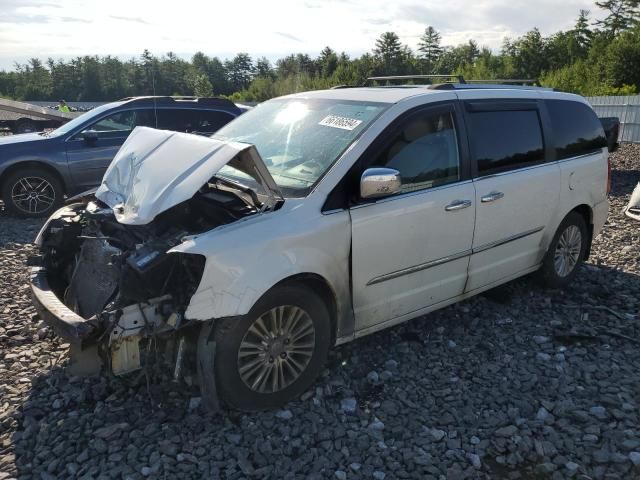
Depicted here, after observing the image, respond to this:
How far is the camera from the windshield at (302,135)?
359cm

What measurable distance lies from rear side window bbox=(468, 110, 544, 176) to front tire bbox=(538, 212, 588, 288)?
0.86 meters

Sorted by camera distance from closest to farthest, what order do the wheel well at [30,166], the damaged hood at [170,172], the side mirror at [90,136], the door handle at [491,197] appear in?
the damaged hood at [170,172] < the door handle at [491,197] < the wheel well at [30,166] < the side mirror at [90,136]

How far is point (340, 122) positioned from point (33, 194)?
620 cm

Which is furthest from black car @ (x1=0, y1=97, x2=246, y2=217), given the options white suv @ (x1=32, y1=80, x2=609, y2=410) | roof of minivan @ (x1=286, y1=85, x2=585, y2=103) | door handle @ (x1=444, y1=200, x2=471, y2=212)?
door handle @ (x1=444, y1=200, x2=471, y2=212)

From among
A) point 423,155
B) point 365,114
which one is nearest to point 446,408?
point 423,155

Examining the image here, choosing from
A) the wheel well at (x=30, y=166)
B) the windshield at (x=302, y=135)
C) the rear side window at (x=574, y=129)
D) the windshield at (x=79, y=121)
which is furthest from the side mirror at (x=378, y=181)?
the windshield at (x=79, y=121)

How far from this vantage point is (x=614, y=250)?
662cm

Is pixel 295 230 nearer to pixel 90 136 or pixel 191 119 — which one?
pixel 90 136

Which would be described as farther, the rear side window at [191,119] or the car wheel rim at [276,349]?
the rear side window at [191,119]

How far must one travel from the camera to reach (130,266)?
2982 millimetres

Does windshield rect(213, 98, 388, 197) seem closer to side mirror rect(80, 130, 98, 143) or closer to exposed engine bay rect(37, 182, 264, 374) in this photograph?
exposed engine bay rect(37, 182, 264, 374)

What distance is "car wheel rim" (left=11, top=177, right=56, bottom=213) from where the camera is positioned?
8.09m

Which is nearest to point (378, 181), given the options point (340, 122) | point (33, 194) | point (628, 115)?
point (340, 122)

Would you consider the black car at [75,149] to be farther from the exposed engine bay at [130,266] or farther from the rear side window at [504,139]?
the rear side window at [504,139]
